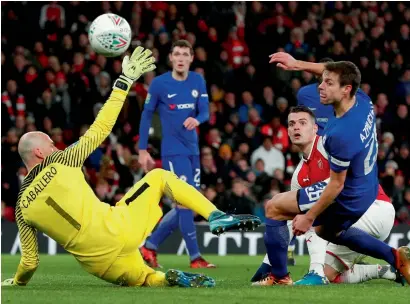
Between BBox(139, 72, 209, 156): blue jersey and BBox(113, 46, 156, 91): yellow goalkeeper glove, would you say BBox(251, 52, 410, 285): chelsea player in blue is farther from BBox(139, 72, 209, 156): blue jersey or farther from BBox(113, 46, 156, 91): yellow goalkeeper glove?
BBox(139, 72, 209, 156): blue jersey

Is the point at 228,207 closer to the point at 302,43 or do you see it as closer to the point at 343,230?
the point at 302,43

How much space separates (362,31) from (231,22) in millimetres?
2668

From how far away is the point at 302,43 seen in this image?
20.8m

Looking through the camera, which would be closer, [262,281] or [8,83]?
[262,281]

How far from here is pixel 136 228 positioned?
861 centimetres

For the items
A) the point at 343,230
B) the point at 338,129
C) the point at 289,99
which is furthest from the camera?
the point at 289,99

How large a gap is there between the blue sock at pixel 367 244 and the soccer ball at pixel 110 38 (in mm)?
3055

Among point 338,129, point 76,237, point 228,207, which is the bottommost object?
point 228,207

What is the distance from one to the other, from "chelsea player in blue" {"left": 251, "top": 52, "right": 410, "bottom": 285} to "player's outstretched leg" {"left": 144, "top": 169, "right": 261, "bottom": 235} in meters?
0.51

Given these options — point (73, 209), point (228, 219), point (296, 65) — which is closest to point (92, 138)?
point (73, 209)

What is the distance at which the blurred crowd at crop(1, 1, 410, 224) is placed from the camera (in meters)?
17.2

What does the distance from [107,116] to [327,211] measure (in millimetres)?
1872

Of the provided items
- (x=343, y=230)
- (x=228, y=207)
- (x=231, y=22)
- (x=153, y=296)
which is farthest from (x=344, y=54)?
(x=153, y=296)

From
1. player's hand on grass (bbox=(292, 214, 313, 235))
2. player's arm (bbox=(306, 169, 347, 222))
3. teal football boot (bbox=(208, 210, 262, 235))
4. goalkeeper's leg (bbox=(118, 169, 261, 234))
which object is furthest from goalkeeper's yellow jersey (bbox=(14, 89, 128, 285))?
player's arm (bbox=(306, 169, 347, 222))
